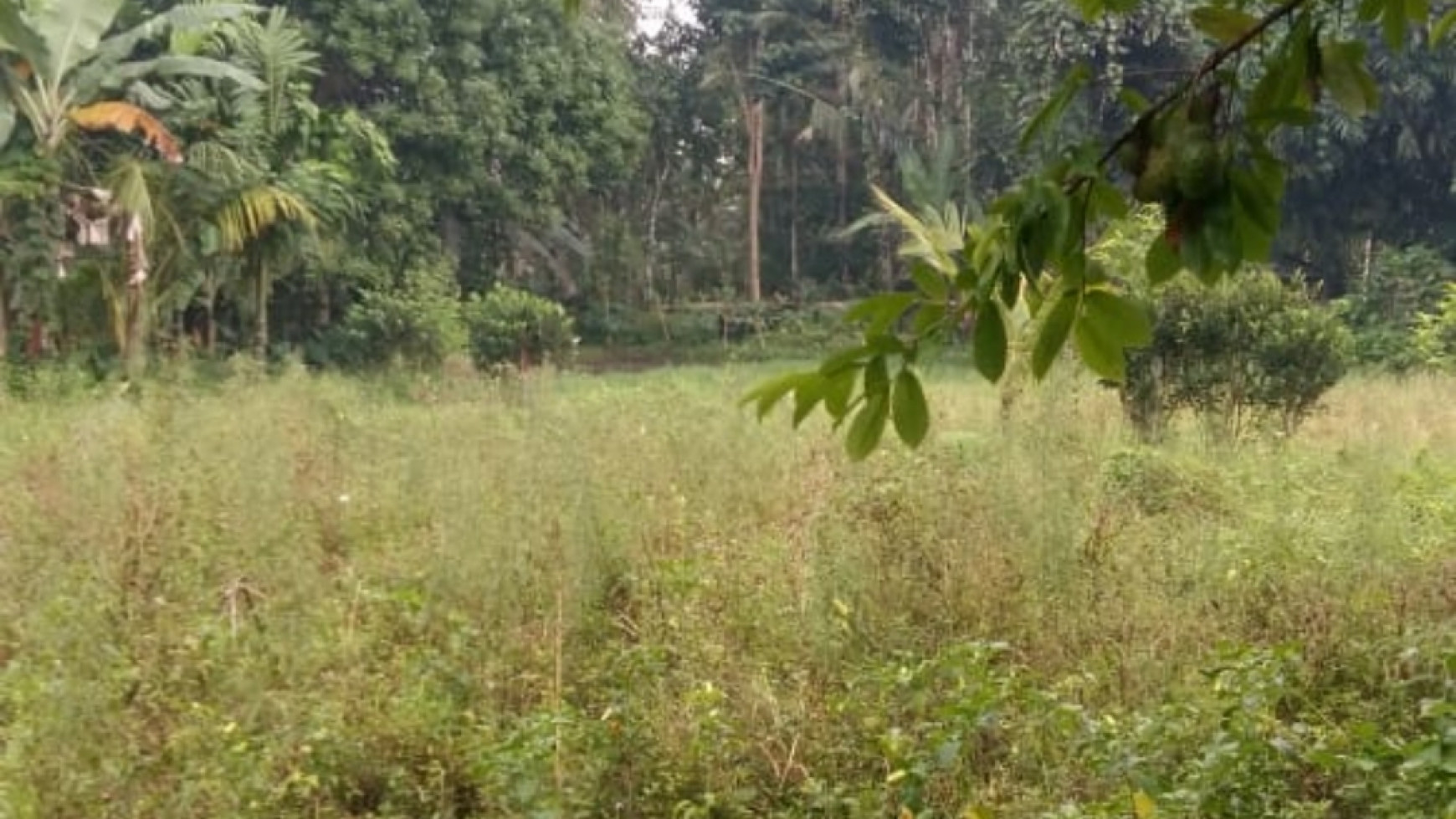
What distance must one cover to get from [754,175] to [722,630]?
64.9 ft

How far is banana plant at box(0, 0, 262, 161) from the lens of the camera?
9.68 metres

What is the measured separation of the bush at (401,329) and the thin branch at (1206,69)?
13.5 metres

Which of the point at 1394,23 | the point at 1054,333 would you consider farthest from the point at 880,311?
the point at 1394,23

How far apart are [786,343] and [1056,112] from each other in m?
18.2

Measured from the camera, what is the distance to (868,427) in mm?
1255

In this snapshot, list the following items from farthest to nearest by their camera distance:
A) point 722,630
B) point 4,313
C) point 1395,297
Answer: point 1395,297
point 4,313
point 722,630

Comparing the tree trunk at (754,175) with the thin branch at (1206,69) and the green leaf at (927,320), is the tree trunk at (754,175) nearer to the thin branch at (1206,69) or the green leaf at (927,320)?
the thin branch at (1206,69)

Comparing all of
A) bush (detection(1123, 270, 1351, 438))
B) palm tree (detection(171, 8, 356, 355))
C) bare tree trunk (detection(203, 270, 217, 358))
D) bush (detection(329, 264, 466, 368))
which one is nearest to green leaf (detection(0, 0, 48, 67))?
palm tree (detection(171, 8, 356, 355))

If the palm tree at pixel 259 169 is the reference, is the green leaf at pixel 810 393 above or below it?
below

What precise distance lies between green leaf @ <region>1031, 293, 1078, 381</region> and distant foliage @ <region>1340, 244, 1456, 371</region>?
17.2 meters

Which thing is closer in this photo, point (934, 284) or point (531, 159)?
point (934, 284)

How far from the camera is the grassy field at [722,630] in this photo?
10.1 feet

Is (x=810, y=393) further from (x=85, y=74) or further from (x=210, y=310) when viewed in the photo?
(x=210, y=310)

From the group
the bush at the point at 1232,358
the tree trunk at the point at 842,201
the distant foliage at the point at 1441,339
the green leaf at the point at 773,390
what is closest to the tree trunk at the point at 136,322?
the bush at the point at 1232,358
